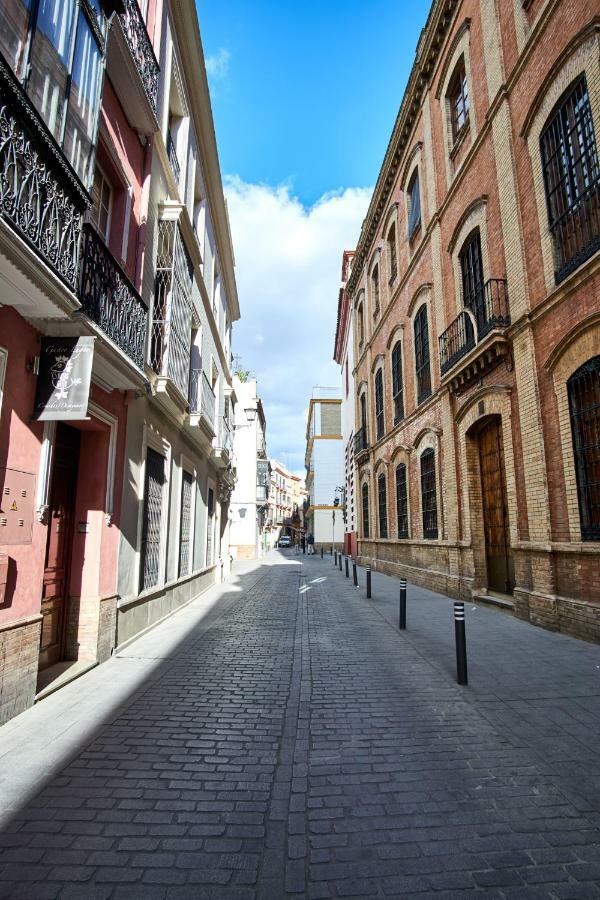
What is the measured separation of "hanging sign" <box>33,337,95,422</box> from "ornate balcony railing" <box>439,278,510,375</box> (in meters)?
7.69

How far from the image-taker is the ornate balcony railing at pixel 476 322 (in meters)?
9.45

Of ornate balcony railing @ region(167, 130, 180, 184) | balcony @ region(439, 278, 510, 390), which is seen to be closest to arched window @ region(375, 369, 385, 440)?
balcony @ region(439, 278, 510, 390)

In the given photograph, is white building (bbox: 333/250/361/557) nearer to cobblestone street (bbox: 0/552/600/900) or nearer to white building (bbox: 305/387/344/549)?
white building (bbox: 305/387/344/549)

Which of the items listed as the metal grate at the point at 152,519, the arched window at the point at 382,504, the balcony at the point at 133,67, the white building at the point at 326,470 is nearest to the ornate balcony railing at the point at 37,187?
the balcony at the point at 133,67

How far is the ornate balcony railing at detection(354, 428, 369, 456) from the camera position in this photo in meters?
22.1

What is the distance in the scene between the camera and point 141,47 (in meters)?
7.10

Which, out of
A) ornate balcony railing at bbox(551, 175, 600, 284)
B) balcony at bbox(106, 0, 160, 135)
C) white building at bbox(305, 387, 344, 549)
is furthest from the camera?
white building at bbox(305, 387, 344, 549)

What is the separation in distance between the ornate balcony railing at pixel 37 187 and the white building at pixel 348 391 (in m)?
21.2

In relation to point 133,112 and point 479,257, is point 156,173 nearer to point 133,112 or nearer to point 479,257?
point 133,112

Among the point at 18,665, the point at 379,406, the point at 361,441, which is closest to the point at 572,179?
the point at 18,665

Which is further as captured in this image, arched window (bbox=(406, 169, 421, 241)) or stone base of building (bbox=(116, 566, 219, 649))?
arched window (bbox=(406, 169, 421, 241))

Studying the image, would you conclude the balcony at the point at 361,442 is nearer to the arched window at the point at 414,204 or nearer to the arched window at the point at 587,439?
the arched window at the point at 414,204

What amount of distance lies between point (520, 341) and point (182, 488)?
7680 mm

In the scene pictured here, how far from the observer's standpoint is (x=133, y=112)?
7.04 meters
